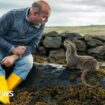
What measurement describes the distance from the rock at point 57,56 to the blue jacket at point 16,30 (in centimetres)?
921

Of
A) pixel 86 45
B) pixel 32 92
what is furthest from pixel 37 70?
pixel 86 45

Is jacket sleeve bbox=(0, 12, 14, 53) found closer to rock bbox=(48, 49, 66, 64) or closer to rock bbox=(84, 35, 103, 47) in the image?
rock bbox=(48, 49, 66, 64)

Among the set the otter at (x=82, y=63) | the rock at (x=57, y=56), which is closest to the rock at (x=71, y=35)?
the rock at (x=57, y=56)

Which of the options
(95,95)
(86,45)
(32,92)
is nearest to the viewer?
(95,95)

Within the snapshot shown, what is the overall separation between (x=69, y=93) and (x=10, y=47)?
1.71 meters

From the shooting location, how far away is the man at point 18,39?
9.44 metres

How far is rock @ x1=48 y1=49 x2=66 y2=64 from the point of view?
1935cm

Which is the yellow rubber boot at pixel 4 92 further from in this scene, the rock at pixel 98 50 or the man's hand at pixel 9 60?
the rock at pixel 98 50

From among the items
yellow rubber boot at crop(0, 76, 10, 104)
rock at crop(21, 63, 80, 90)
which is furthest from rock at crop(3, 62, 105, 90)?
yellow rubber boot at crop(0, 76, 10, 104)

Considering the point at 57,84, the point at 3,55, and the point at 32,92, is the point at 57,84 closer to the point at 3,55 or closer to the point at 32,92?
the point at 32,92

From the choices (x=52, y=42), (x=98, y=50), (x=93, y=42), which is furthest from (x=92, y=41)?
(x=52, y=42)

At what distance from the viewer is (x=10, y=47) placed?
9508 millimetres

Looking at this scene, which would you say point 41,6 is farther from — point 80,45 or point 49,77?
point 80,45

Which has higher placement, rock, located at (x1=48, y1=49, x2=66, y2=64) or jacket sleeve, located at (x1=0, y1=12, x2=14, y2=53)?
jacket sleeve, located at (x1=0, y1=12, x2=14, y2=53)
